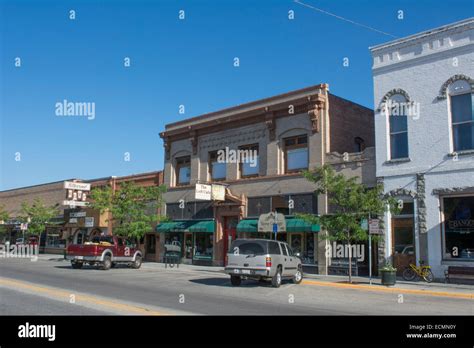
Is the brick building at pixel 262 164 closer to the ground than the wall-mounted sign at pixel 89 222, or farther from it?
farther from it

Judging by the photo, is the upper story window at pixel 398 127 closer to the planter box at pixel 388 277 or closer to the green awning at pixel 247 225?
the planter box at pixel 388 277

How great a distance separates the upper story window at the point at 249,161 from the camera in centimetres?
3051

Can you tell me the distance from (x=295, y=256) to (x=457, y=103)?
1012 centimetres

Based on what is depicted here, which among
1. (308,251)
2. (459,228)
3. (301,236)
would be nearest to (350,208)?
(459,228)

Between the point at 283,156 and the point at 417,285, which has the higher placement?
the point at 283,156

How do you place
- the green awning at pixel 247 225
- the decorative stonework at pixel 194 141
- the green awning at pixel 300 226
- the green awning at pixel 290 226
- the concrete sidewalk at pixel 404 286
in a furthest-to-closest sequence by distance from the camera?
the decorative stonework at pixel 194 141 < the green awning at pixel 247 225 < the green awning at pixel 290 226 < the green awning at pixel 300 226 < the concrete sidewalk at pixel 404 286

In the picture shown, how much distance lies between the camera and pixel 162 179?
37219mm

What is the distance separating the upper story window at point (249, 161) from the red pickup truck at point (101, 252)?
28.6 feet

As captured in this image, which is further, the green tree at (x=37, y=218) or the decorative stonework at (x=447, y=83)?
the green tree at (x=37, y=218)

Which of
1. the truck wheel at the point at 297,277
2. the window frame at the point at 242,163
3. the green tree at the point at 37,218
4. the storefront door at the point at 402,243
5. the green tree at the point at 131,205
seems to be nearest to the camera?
the truck wheel at the point at 297,277

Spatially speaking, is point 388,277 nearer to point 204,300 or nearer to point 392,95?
point 204,300

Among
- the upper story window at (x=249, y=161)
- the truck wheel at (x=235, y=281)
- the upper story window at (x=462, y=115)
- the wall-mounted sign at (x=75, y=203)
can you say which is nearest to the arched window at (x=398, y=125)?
the upper story window at (x=462, y=115)
